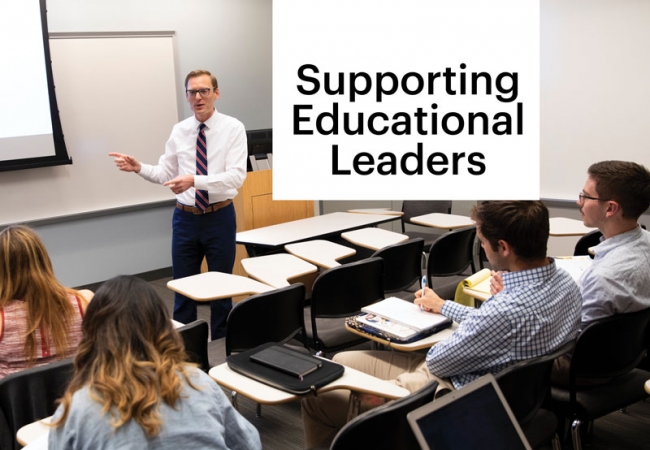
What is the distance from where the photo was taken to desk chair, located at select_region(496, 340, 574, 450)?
7.21 ft

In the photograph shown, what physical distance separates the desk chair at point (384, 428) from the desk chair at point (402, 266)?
6.41 feet

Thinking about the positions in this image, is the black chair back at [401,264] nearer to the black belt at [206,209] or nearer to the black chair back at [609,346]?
the black belt at [206,209]

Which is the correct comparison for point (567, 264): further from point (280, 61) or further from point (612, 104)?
point (612, 104)

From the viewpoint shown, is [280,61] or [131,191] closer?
[280,61]

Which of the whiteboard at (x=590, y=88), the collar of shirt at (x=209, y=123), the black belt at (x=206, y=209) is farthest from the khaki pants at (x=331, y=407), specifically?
the whiteboard at (x=590, y=88)

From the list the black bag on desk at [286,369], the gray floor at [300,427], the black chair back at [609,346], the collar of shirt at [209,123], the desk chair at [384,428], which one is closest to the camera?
the desk chair at [384,428]

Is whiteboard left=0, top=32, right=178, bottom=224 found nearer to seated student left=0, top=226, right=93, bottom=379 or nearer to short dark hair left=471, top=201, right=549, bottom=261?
seated student left=0, top=226, right=93, bottom=379

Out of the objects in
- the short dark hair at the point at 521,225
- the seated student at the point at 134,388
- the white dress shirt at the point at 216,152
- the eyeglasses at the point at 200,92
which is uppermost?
the eyeglasses at the point at 200,92

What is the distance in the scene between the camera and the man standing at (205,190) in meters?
4.31

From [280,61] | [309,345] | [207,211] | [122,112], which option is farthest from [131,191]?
[280,61]

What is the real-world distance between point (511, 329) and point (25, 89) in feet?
15.3

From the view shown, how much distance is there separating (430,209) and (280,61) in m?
4.03

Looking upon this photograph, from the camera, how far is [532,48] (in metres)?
2.21

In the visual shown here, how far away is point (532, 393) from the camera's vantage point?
2.39 m
